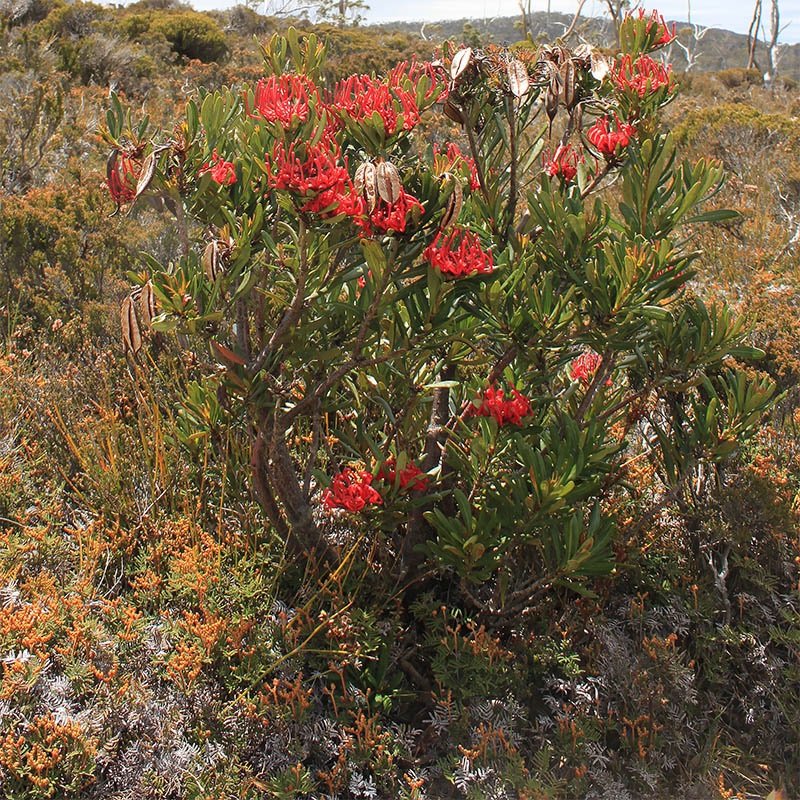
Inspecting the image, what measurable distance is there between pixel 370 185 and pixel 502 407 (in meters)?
0.66

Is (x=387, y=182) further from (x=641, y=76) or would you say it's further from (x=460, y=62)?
(x=641, y=76)

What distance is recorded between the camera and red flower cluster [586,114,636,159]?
72.4 inches

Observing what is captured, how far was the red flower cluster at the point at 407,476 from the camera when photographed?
6.42ft

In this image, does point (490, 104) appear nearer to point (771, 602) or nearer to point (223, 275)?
point (223, 275)

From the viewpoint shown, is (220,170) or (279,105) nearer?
(279,105)

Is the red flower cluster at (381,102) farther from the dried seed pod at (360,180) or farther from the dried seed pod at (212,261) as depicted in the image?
the dried seed pod at (212,261)

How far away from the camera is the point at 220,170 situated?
171 centimetres

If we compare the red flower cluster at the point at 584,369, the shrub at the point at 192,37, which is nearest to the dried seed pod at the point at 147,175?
the red flower cluster at the point at 584,369

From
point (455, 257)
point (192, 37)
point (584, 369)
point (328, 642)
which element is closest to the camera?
point (455, 257)

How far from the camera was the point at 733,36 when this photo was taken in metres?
83.4

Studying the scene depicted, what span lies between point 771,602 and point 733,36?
3902 inches

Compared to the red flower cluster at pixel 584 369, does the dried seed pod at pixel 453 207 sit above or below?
above

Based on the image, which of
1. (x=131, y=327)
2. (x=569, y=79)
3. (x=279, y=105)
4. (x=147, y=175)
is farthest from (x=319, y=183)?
(x=569, y=79)

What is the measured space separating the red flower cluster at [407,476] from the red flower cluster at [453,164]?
79 cm
